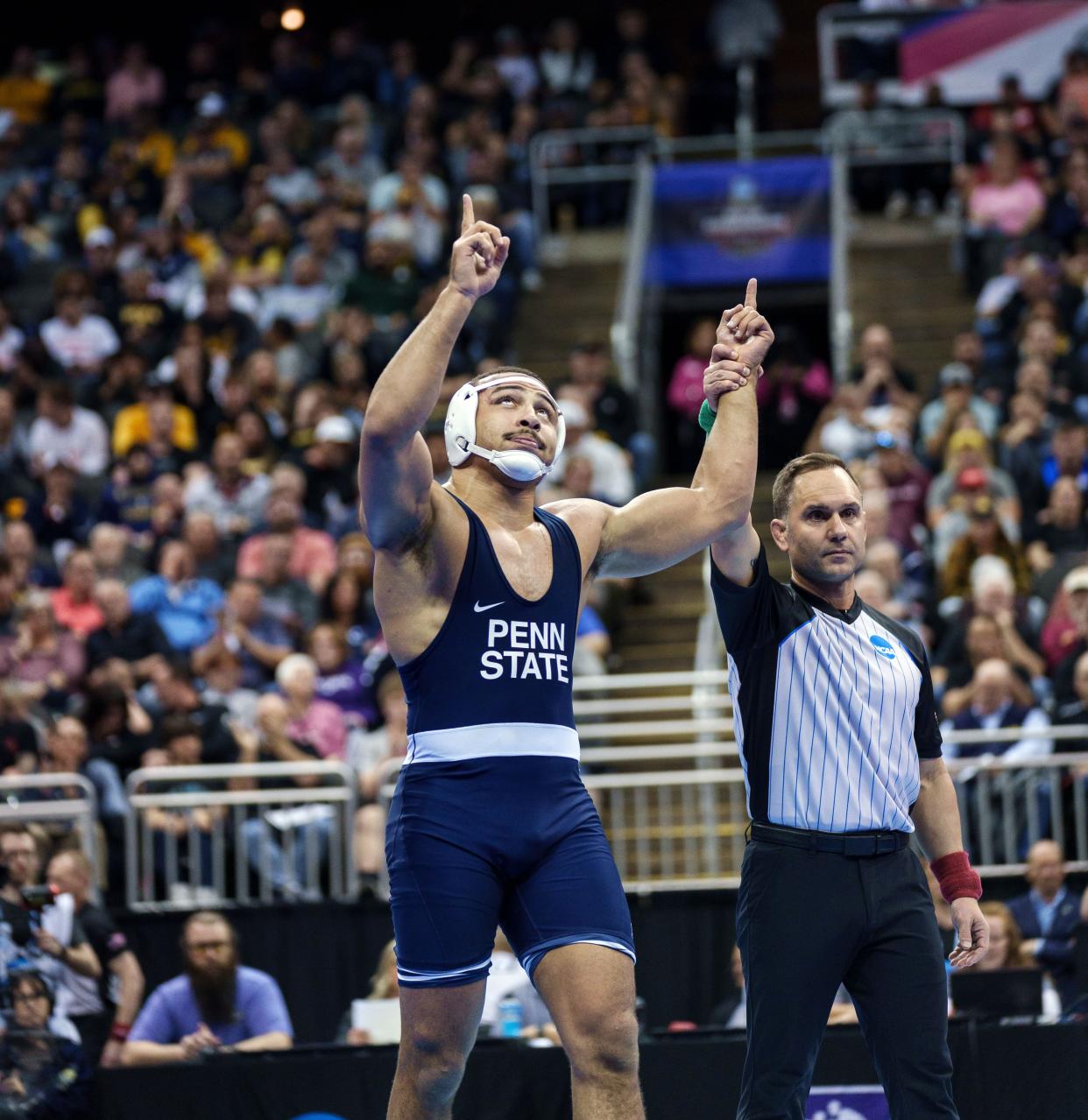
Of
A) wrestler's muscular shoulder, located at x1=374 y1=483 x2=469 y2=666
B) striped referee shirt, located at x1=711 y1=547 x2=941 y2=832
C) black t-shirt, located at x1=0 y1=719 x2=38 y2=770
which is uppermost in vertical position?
wrestler's muscular shoulder, located at x1=374 y1=483 x2=469 y2=666

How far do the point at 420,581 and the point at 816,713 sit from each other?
3.97ft

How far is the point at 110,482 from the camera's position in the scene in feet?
47.9

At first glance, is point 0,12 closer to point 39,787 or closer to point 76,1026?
point 39,787

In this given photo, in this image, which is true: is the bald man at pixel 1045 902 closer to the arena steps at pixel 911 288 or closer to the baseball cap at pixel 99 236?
the arena steps at pixel 911 288

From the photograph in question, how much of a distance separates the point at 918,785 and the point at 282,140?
1462 cm

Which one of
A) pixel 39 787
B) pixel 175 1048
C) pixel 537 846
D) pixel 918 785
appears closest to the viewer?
pixel 537 846

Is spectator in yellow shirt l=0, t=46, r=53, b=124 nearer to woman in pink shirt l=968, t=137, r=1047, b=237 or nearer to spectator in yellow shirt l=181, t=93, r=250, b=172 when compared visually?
spectator in yellow shirt l=181, t=93, r=250, b=172

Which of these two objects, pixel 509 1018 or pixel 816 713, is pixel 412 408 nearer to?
pixel 816 713

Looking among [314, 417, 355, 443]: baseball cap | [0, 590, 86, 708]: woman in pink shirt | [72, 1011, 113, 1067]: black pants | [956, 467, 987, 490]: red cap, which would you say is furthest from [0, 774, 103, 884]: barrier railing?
[956, 467, 987, 490]: red cap

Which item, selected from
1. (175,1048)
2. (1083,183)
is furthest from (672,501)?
(1083,183)

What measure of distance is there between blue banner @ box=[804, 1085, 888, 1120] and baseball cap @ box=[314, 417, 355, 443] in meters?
7.91

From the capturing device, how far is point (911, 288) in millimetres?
17312

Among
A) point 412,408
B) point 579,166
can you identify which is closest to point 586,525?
point 412,408

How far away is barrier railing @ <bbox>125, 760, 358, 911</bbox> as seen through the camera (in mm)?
10445
